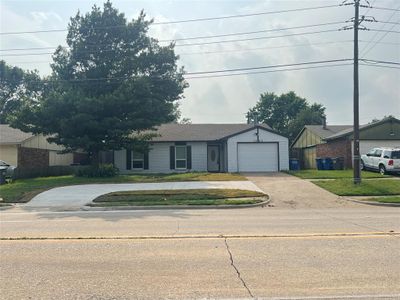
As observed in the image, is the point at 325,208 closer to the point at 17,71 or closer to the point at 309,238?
the point at 309,238

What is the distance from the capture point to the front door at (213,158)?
35.8 meters

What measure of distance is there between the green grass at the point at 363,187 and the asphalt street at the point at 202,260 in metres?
8.64

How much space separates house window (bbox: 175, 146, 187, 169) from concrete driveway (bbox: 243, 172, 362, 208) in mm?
11519

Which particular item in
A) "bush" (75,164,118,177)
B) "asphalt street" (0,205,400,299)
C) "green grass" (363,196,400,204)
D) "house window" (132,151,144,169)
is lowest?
"green grass" (363,196,400,204)

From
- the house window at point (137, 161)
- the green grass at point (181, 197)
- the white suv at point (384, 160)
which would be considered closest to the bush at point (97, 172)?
the house window at point (137, 161)

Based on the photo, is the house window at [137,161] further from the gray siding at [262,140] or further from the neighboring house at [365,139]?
the neighboring house at [365,139]

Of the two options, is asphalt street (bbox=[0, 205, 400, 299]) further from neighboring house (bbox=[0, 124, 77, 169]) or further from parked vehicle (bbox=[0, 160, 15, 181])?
neighboring house (bbox=[0, 124, 77, 169])

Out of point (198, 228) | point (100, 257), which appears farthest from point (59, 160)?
point (100, 257)

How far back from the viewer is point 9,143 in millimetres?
29125

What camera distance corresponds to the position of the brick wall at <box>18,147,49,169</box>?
30031 millimetres

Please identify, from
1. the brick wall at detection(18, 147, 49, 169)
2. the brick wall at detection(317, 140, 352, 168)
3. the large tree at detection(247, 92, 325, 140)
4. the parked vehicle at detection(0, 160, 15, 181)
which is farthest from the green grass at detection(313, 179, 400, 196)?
the large tree at detection(247, 92, 325, 140)

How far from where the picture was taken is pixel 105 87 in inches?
1148

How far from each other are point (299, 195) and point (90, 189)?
35.3 ft

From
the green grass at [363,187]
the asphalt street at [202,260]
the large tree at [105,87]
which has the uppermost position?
the large tree at [105,87]
